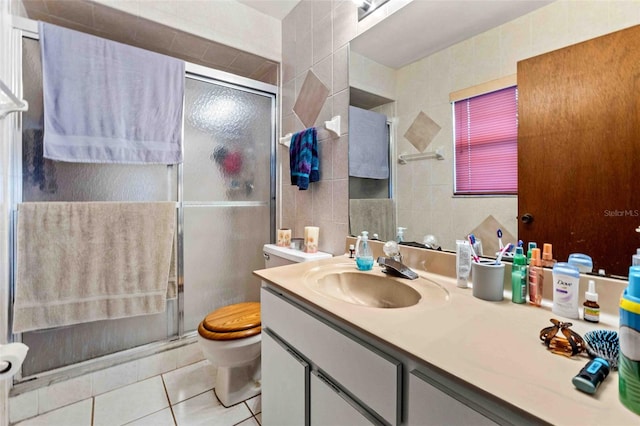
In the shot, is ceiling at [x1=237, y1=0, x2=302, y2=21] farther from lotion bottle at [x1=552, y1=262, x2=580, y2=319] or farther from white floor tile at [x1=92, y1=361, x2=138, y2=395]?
white floor tile at [x1=92, y1=361, x2=138, y2=395]

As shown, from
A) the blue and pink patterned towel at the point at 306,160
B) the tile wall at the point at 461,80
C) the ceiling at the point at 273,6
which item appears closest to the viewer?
the tile wall at the point at 461,80

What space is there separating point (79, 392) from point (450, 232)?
79.2 inches

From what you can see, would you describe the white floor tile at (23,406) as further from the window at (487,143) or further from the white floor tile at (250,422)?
the window at (487,143)

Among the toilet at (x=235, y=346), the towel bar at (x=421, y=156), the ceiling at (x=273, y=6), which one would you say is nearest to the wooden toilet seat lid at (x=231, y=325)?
the toilet at (x=235, y=346)

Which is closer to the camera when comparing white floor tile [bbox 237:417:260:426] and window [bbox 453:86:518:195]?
window [bbox 453:86:518:195]

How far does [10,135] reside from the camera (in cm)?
127

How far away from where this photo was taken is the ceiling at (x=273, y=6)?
1.88m

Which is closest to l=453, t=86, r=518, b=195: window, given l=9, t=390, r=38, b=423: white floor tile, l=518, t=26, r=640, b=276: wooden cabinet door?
l=518, t=26, r=640, b=276: wooden cabinet door

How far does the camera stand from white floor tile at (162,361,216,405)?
1509 mm

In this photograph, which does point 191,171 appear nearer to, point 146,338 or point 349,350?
point 146,338

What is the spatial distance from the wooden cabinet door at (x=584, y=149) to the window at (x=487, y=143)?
0.09 ft

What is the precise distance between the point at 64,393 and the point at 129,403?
1.08 feet

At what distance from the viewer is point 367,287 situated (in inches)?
44.2

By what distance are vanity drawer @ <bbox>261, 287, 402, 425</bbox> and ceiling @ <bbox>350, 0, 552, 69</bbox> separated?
3.65 ft
